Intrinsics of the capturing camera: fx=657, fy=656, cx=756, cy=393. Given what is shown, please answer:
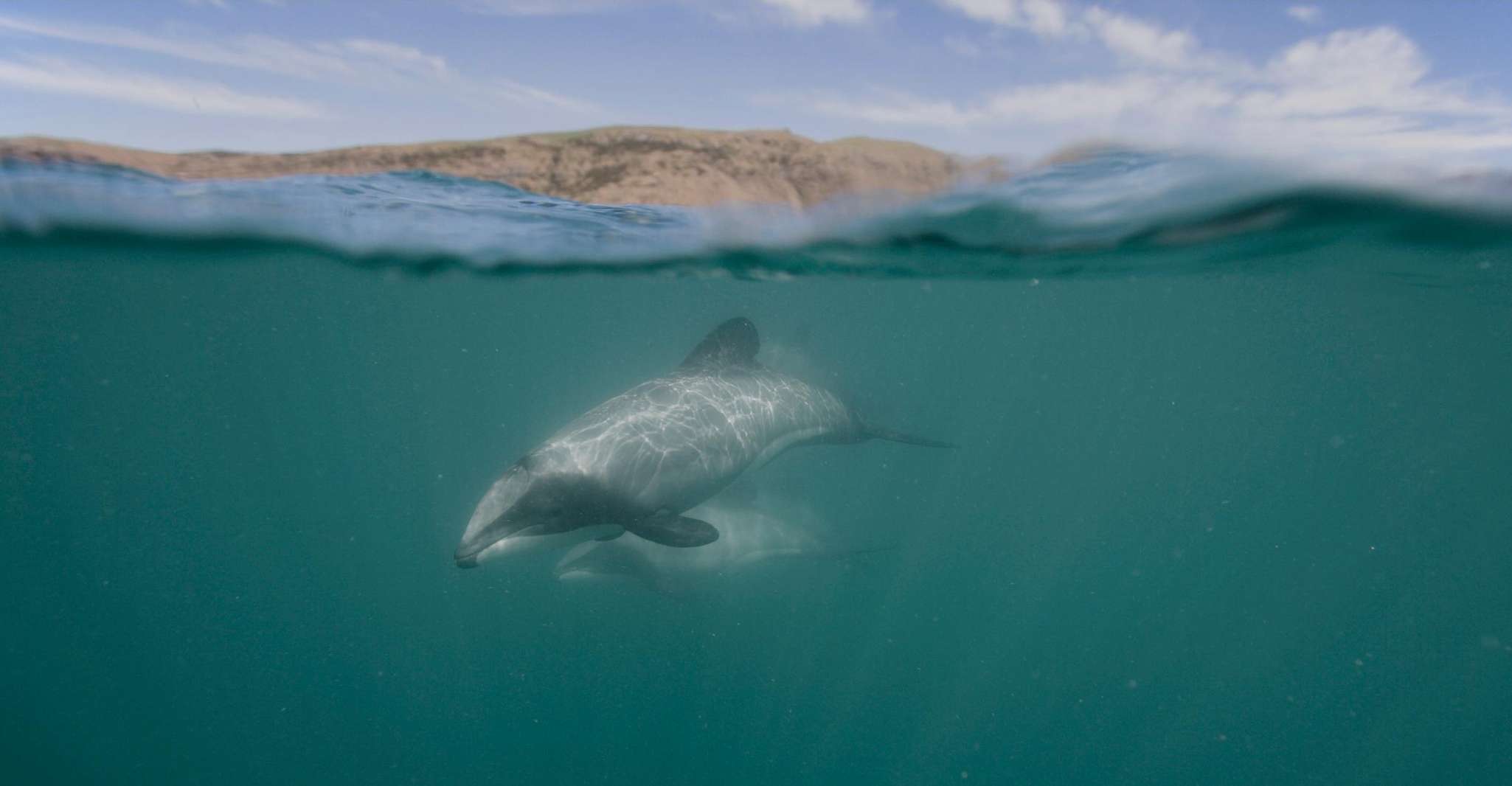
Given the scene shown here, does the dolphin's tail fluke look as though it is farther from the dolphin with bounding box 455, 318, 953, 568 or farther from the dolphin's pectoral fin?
the dolphin's pectoral fin

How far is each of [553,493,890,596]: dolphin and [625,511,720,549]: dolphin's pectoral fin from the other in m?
3.05

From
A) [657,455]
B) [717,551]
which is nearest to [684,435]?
[657,455]

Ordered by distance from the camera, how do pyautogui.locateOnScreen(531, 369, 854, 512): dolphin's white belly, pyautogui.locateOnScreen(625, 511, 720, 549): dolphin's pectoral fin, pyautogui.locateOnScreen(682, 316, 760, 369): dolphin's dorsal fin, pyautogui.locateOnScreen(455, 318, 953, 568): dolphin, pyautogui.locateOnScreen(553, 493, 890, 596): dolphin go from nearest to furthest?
1. pyautogui.locateOnScreen(455, 318, 953, 568): dolphin
2. pyautogui.locateOnScreen(625, 511, 720, 549): dolphin's pectoral fin
3. pyautogui.locateOnScreen(531, 369, 854, 512): dolphin's white belly
4. pyautogui.locateOnScreen(682, 316, 760, 369): dolphin's dorsal fin
5. pyautogui.locateOnScreen(553, 493, 890, 596): dolphin

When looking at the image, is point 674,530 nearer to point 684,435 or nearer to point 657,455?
point 657,455

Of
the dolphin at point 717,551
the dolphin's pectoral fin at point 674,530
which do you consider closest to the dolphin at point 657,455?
the dolphin's pectoral fin at point 674,530

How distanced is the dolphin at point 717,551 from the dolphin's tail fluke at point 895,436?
2.05m

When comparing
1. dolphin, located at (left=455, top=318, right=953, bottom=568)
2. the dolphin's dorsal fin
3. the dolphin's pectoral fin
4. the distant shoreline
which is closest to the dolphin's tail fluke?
dolphin, located at (left=455, top=318, right=953, bottom=568)

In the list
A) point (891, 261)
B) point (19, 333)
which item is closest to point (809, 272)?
point (891, 261)

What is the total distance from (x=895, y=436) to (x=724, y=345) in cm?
389

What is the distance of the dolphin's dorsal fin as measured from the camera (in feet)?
33.4

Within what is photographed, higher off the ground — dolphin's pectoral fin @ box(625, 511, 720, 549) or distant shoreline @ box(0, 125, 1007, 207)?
distant shoreline @ box(0, 125, 1007, 207)

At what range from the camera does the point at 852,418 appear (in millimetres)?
11992

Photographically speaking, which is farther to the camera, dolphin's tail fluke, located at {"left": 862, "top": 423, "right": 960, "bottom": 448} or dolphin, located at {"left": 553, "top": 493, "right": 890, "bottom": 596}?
dolphin's tail fluke, located at {"left": 862, "top": 423, "right": 960, "bottom": 448}

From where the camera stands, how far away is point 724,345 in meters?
10.3
